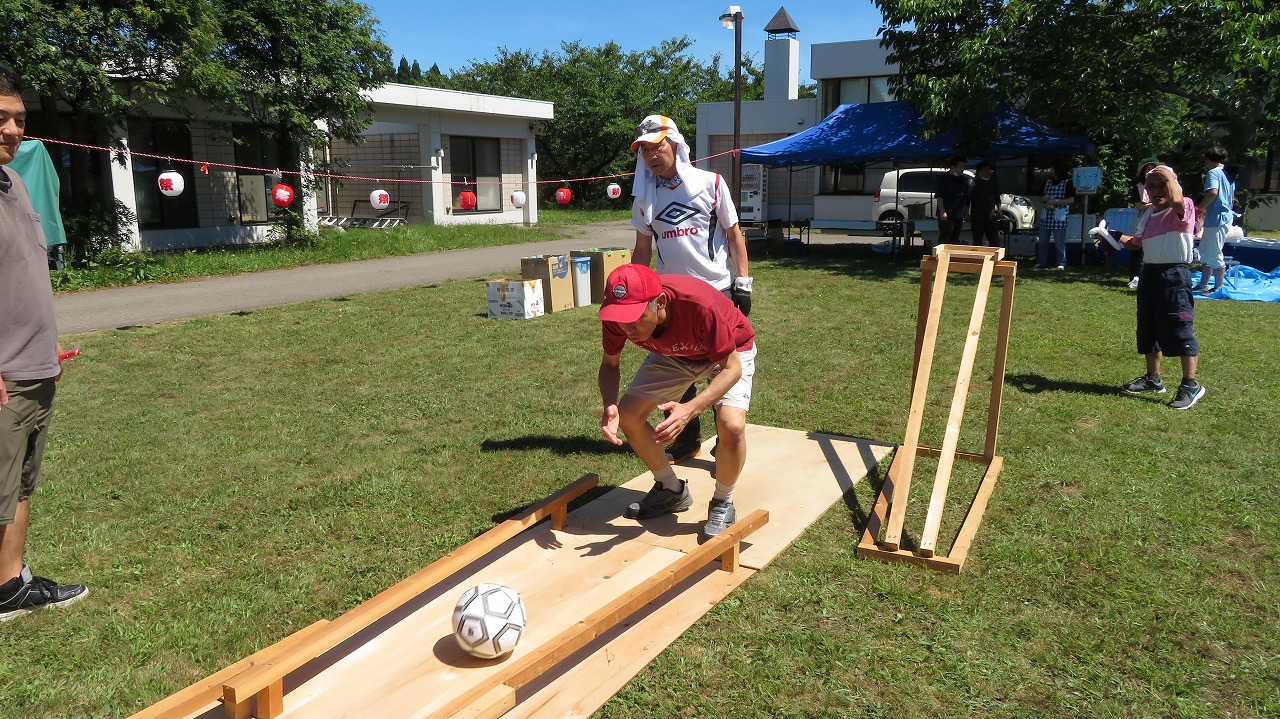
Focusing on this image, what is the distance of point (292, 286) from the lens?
49.3 feet

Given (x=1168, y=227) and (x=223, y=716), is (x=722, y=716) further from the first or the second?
(x=1168, y=227)

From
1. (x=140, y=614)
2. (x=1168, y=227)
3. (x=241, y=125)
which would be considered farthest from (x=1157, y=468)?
(x=241, y=125)

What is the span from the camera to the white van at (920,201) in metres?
21.3

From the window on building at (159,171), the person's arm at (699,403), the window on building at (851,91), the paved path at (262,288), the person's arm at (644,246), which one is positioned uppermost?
the window on building at (851,91)

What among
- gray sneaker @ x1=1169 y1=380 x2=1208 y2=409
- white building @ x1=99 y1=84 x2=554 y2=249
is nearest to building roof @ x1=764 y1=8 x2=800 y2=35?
white building @ x1=99 y1=84 x2=554 y2=249

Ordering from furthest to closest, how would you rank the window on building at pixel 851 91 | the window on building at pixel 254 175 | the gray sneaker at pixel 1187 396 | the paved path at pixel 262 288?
the window on building at pixel 851 91 → the window on building at pixel 254 175 → the paved path at pixel 262 288 → the gray sneaker at pixel 1187 396

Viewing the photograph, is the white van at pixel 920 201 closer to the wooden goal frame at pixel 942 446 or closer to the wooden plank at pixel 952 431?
the wooden goal frame at pixel 942 446

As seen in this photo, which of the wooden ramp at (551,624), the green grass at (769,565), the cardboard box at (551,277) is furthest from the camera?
the cardboard box at (551,277)

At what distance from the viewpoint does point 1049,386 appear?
7.42 meters

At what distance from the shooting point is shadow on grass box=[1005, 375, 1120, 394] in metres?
7.26

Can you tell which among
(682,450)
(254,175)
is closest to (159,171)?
(254,175)

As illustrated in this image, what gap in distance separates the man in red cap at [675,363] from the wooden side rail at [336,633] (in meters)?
0.75

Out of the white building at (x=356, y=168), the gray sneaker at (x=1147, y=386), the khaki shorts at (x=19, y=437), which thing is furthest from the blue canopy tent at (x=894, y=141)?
the khaki shorts at (x=19, y=437)

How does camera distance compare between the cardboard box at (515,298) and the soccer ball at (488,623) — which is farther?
the cardboard box at (515,298)
